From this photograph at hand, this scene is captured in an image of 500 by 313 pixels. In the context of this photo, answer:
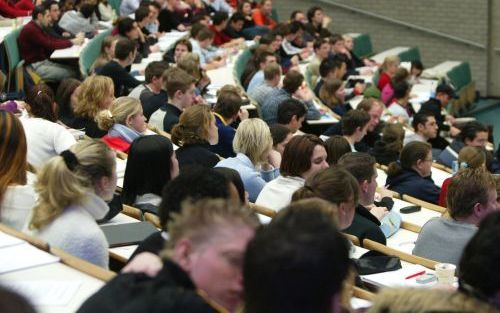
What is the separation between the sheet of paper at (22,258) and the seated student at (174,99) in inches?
166

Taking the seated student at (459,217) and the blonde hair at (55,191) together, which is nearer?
the blonde hair at (55,191)

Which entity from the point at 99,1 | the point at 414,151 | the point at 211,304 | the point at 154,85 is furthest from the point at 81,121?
the point at 99,1

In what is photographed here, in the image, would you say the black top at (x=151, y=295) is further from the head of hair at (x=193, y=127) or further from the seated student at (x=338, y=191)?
the head of hair at (x=193, y=127)

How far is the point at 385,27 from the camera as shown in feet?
53.2

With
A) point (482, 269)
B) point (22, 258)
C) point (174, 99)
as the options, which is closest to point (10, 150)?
point (22, 258)

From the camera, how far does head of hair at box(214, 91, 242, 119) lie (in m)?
8.21

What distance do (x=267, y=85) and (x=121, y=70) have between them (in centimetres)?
142

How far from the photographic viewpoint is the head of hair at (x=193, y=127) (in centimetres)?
669

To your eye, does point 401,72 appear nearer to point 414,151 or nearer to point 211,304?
point 414,151

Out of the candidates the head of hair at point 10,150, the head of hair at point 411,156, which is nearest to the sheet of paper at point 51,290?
the head of hair at point 10,150

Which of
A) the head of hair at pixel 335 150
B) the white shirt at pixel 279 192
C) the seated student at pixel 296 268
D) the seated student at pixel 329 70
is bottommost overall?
the seated student at pixel 329 70

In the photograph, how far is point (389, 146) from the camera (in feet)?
28.1

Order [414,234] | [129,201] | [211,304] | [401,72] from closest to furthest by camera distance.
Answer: [211,304]
[129,201]
[414,234]
[401,72]

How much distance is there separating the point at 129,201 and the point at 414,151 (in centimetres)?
279
